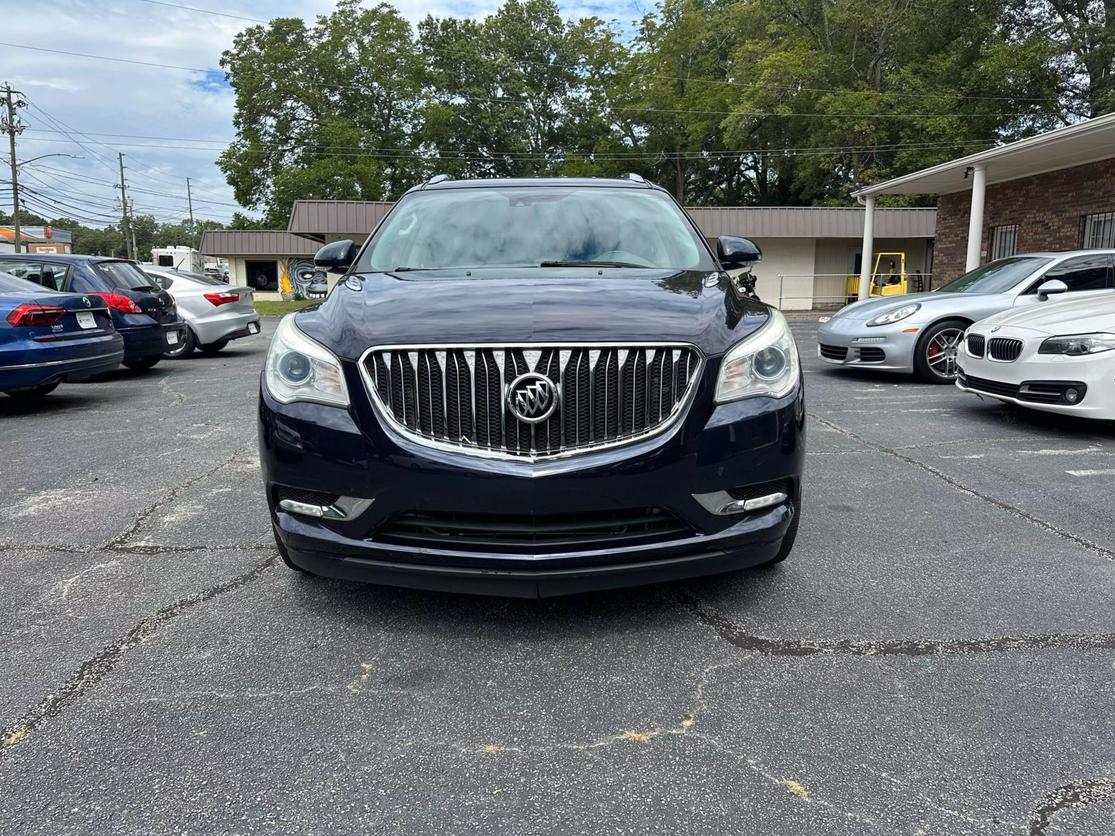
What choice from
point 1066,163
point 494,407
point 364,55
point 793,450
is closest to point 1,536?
point 494,407

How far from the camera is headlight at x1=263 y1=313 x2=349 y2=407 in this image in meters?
2.54

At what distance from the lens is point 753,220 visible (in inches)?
1127

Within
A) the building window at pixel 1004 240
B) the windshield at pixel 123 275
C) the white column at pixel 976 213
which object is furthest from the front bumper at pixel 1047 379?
the building window at pixel 1004 240

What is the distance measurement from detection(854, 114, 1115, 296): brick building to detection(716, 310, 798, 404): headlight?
11.5 m

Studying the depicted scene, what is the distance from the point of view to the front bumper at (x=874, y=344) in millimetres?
8414

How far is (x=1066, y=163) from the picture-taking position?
15141mm

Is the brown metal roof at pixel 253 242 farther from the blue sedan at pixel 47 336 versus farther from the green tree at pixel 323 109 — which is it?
the blue sedan at pixel 47 336

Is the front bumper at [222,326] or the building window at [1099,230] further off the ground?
the building window at [1099,230]

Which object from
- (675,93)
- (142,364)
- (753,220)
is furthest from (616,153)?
(142,364)

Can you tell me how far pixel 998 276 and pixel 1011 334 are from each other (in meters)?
3.21

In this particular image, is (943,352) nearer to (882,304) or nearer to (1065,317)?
(882,304)

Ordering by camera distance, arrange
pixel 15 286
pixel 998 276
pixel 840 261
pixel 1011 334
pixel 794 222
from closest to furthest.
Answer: pixel 1011 334, pixel 15 286, pixel 998 276, pixel 794 222, pixel 840 261

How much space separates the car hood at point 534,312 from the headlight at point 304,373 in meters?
0.05

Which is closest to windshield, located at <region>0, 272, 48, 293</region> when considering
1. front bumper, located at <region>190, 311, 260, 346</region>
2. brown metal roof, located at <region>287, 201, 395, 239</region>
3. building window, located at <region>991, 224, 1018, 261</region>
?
front bumper, located at <region>190, 311, 260, 346</region>
